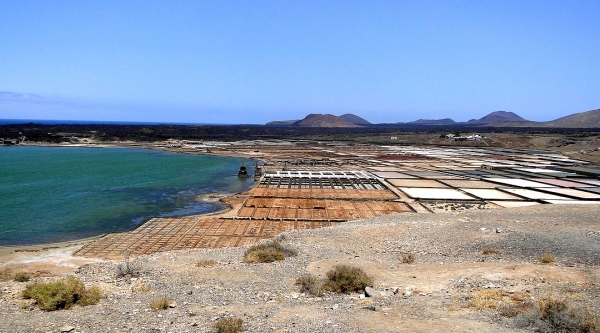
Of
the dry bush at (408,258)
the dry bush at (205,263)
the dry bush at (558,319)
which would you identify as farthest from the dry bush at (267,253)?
the dry bush at (558,319)

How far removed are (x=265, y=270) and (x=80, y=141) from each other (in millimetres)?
85552

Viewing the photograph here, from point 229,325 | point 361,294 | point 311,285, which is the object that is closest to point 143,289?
point 229,325

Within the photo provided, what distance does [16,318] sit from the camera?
336 inches

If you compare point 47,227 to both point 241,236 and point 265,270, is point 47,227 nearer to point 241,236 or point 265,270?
point 241,236

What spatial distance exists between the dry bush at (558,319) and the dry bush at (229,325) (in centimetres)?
532

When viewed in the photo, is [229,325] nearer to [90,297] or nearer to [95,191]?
[90,297]

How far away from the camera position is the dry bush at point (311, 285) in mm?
10414

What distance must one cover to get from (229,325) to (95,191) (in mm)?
29845

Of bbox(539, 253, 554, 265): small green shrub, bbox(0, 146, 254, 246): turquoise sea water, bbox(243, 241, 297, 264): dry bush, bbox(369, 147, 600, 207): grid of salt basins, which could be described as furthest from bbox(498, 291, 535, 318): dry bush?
bbox(369, 147, 600, 207): grid of salt basins

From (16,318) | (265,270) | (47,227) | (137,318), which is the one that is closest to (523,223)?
(265,270)

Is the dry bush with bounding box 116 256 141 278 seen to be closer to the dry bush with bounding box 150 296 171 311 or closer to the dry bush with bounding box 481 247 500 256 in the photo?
the dry bush with bounding box 150 296 171 311

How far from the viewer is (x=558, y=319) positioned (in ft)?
25.8

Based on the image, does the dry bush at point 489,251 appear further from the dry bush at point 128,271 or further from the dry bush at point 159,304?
the dry bush at point 128,271

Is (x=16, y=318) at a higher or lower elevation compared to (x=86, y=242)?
higher
